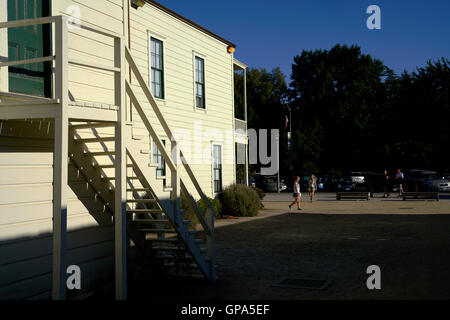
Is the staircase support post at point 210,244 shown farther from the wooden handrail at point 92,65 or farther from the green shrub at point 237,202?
the green shrub at point 237,202

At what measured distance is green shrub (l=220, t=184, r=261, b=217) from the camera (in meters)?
19.2

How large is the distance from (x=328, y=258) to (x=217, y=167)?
9.84 metres

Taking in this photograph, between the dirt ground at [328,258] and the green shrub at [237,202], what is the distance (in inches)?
43.8

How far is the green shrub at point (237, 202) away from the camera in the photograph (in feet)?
63.0

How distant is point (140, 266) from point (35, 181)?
2186mm

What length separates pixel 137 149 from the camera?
683 centimetres

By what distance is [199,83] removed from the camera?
727 inches

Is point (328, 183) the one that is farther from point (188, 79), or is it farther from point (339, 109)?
point (188, 79)

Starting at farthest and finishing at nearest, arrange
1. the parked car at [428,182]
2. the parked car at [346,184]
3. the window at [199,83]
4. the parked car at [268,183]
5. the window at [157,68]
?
1. the parked car at [268,183]
2. the parked car at [346,184]
3. the parked car at [428,182]
4. the window at [199,83]
5. the window at [157,68]

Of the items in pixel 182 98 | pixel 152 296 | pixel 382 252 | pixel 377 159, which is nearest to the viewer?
pixel 152 296

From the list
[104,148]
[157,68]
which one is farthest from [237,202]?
[104,148]

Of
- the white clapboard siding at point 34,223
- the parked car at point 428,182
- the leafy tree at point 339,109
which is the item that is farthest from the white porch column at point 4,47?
the leafy tree at point 339,109
